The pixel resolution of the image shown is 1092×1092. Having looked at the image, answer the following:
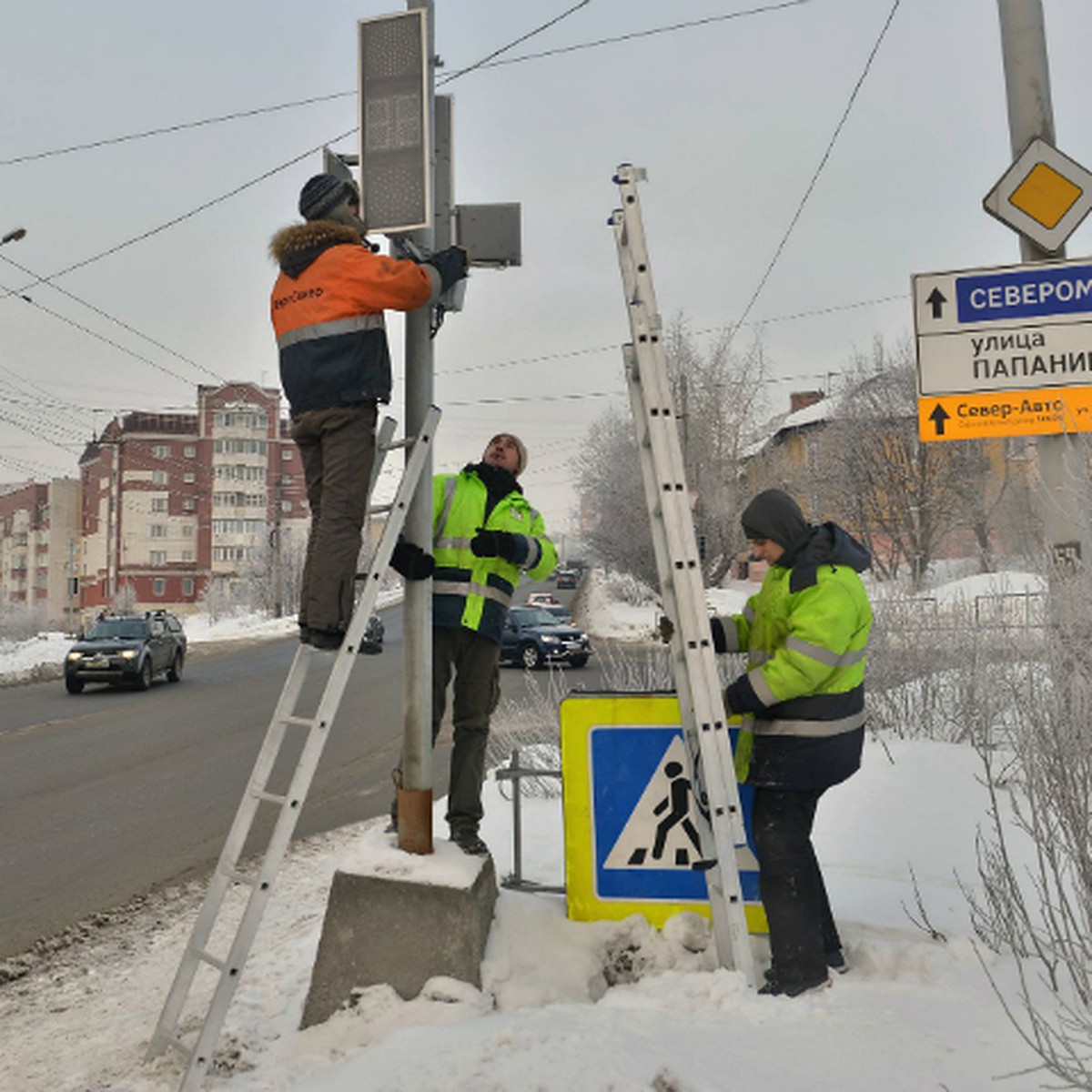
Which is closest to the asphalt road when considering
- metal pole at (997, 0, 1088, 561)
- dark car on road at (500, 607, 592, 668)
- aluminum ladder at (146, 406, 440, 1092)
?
aluminum ladder at (146, 406, 440, 1092)

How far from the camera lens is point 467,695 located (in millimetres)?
3768

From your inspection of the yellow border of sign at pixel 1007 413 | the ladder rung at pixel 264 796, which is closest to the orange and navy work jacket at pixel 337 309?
the ladder rung at pixel 264 796

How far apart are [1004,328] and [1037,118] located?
107 centimetres

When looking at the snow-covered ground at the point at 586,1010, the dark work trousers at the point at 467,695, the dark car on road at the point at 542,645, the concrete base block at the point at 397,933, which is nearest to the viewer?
the snow-covered ground at the point at 586,1010

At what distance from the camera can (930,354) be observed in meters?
4.63

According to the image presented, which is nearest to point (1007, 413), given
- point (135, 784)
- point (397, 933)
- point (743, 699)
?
point (743, 699)

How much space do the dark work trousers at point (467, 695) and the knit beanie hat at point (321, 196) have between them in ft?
5.25

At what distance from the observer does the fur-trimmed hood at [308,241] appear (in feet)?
10.7

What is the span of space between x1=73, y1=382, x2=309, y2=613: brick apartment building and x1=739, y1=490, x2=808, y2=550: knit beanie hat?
74.8 meters

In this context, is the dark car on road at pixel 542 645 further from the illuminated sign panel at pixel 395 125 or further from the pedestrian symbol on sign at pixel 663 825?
the illuminated sign panel at pixel 395 125

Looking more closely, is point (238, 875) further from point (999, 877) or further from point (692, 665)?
point (999, 877)

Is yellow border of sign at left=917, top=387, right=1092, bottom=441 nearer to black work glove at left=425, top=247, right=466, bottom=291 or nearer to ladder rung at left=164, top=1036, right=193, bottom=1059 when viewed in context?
black work glove at left=425, top=247, right=466, bottom=291

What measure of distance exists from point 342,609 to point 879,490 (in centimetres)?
3132

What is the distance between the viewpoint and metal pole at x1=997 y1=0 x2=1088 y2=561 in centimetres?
448
